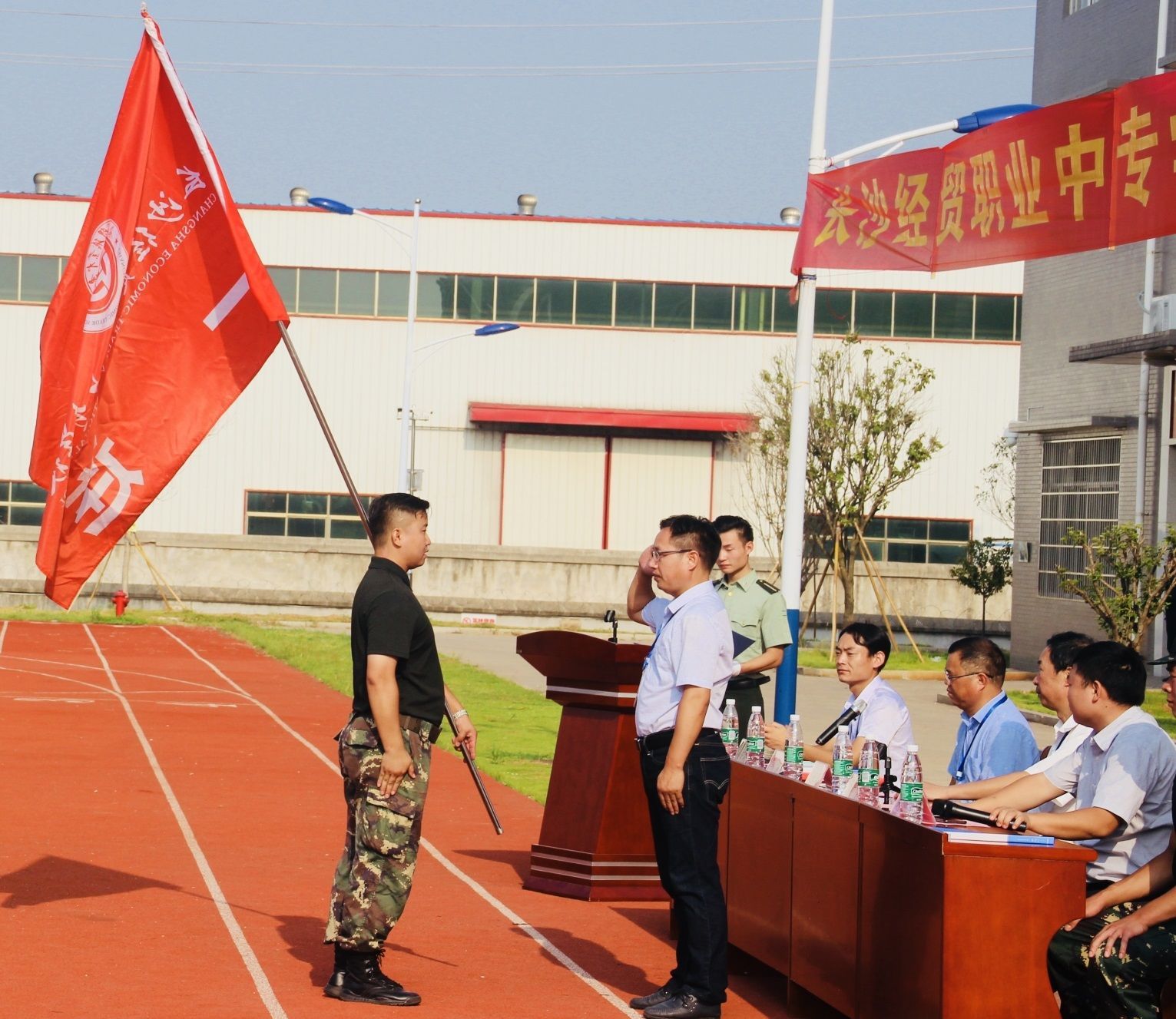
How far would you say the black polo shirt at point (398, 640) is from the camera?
22.6 feet

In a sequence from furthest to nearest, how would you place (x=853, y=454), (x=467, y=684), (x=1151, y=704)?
1. (x=853, y=454)
2. (x=467, y=684)
3. (x=1151, y=704)

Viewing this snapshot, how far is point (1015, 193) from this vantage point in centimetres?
1026

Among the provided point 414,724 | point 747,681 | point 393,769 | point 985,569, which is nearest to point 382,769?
point 393,769

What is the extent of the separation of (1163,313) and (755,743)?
1723 cm

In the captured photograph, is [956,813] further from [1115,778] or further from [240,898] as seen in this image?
[240,898]

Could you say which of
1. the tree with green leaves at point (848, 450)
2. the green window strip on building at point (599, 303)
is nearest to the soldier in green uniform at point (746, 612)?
the tree with green leaves at point (848, 450)

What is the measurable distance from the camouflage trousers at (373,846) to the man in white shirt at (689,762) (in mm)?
968

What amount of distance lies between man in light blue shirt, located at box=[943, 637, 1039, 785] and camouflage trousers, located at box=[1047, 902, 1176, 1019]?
184cm

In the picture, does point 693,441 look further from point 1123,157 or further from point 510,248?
point 1123,157

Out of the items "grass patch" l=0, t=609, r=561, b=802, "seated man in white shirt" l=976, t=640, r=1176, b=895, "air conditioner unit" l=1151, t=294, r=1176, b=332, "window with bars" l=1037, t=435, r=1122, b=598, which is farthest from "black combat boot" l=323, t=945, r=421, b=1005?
"window with bars" l=1037, t=435, r=1122, b=598

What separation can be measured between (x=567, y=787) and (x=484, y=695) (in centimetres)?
1221

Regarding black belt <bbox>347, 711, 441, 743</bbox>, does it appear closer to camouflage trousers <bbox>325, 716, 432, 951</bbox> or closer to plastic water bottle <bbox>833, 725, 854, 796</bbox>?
camouflage trousers <bbox>325, 716, 432, 951</bbox>

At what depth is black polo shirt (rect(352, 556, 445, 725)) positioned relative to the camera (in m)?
6.90

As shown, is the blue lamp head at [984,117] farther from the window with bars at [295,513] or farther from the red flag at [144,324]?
the window with bars at [295,513]
